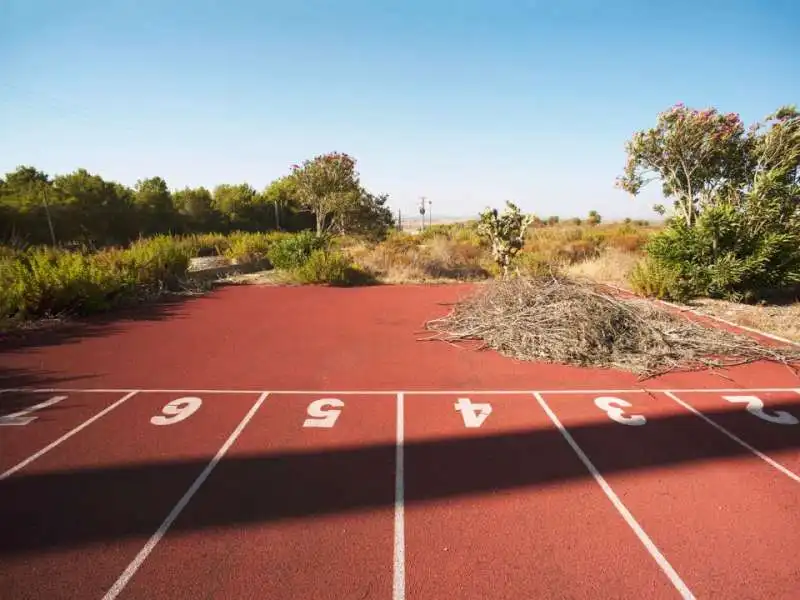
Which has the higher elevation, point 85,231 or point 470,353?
point 85,231

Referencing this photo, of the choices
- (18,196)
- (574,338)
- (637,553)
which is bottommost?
(637,553)

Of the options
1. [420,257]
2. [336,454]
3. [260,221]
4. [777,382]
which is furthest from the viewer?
[260,221]

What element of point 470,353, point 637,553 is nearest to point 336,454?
point 637,553

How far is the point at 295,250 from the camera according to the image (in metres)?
17.1

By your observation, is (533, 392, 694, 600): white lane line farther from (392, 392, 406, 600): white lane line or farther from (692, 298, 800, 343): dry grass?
(692, 298, 800, 343): dry grass

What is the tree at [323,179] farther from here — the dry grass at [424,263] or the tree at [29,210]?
the tree at [29,210]

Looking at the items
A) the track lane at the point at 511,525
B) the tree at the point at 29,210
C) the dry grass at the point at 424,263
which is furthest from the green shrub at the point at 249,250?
the track lane at the point at 511,525

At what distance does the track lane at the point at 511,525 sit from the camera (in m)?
2.72

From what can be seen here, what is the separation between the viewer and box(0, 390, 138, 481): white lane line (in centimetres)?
385

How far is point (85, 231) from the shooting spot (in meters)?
28.8

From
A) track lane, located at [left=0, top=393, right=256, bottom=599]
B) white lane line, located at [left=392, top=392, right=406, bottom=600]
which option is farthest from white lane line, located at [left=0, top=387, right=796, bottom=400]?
white lane line, located at [left=392, top=392, right=406, bottom=600]

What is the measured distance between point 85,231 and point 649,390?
36.2 metres

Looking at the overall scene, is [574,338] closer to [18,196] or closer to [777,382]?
[777,382]

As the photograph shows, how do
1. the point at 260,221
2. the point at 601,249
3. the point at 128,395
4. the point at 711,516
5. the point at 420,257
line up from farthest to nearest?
1. the point at 260,221
2. the point at 601,249
3. the point at 420,257
4. the point at 128,395
5. the point at 711,516
